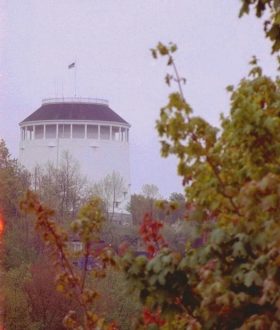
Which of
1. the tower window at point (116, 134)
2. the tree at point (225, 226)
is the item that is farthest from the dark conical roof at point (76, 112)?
the tree at point (225, 226)

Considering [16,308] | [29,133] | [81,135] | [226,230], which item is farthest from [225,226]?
[29,133]

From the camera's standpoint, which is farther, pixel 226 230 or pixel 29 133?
pixel 29 133

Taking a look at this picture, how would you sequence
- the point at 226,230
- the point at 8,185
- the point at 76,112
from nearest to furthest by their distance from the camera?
the point at 226,230
the point at 8,185
the point at 76,112

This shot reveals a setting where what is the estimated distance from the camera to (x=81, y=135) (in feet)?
269

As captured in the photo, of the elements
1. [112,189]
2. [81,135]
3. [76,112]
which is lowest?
[112,189]

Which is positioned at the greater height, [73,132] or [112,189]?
[73,132]

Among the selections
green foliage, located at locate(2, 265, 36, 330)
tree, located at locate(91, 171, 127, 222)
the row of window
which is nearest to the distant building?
the row of window

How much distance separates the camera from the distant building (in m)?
80.8

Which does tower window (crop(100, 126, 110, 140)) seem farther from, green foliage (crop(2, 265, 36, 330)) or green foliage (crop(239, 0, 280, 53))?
green foliage (crop(239, 0, 280, 53))

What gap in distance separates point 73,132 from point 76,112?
1.82 m

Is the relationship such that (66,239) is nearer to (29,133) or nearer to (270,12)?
(270,12)

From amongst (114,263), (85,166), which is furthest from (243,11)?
(85,166)

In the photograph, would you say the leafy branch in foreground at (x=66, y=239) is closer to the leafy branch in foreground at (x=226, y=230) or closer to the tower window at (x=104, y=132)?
the leafy branch in foreground at (x=226, y=230)

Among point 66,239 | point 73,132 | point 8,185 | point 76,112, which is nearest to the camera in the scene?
point 66,239
